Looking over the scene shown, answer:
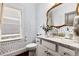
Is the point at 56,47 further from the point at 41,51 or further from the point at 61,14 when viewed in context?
the point at 61,14

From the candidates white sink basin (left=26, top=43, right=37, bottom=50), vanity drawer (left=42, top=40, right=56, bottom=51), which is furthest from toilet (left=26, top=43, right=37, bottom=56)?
vanity drawer (left=42, top=40, right=56, bottom=51)

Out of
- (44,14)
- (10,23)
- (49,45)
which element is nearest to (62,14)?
(44,14)

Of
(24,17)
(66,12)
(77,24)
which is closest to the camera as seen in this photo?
(77,24)

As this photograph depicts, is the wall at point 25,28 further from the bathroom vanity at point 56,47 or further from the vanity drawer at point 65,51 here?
the vanity drawer at point 65,51

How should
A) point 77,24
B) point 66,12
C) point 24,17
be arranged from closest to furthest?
1. point 77,24
2. point 66,12
3. point 24,17

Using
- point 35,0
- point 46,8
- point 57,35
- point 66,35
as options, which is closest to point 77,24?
point 66,35

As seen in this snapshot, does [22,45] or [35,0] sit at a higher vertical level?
[35,0]

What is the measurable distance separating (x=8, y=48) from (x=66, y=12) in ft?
2.87

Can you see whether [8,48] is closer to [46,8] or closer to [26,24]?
[26,24]

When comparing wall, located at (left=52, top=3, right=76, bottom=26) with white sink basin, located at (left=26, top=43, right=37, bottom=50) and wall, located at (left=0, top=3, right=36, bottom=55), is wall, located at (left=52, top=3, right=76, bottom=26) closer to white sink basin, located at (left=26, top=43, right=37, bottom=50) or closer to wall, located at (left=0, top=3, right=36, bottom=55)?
wall, located at (left=0, top=3, right=36, bottom=55)

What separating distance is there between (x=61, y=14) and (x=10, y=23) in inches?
26.5

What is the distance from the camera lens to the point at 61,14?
123 cm

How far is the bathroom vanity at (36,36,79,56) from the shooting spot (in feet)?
2.81

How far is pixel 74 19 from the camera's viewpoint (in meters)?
1.10
